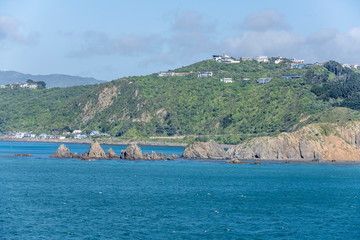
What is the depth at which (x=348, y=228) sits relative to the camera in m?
57.2

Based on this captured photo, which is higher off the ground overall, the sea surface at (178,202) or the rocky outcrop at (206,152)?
the rocky outcrop at (206,152)

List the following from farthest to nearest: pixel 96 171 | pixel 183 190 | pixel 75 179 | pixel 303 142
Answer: pixel 303 142 < pixel 96 171 < pixel 75 179 < pixel 183 190

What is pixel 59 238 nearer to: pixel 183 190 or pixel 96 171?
pixel 183 190

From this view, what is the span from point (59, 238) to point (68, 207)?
620 inches

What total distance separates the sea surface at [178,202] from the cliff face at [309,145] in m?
17.8

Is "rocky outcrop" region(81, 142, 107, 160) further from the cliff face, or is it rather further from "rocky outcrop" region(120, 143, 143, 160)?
the cliff face

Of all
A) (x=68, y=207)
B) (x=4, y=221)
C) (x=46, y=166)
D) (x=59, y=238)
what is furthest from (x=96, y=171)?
(x=59, y=238)

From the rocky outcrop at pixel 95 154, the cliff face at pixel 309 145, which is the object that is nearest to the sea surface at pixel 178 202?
the cliff face at pixel 309 145

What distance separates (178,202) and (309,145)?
72.5 meters

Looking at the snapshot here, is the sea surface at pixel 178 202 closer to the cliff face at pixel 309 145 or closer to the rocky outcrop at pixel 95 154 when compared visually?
the cliff face at pixel 309 145

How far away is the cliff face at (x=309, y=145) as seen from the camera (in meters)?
136

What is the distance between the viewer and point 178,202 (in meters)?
71.6

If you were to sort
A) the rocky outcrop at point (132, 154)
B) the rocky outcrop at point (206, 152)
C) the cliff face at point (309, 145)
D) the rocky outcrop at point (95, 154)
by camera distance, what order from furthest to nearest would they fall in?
1. the rocky outcrop at point (206, 152)
2. the rocky outcrop at point (95, 154)
3. the rocky outcrop at point (132, 154)
4. the cliff face at point (309, 145)

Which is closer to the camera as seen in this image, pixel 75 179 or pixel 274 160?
pixel 75 179
